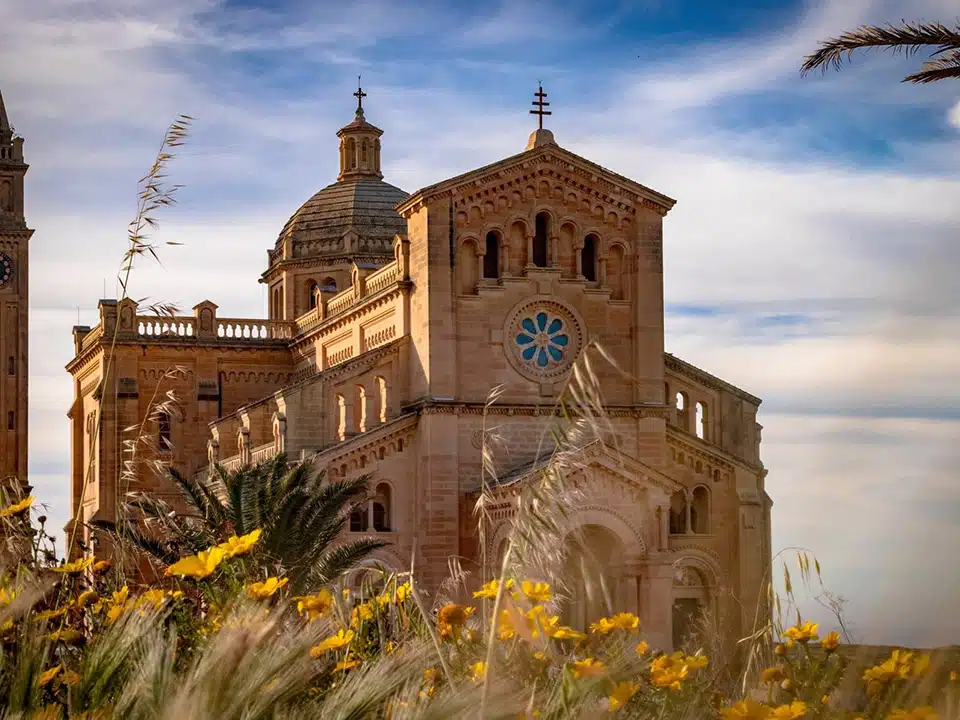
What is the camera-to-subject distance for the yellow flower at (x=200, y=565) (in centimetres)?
948

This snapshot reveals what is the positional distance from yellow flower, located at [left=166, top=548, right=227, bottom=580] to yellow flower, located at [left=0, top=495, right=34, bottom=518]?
1318 mm

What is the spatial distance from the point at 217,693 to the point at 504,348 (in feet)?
121

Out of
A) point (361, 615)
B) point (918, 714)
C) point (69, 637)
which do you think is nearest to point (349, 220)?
point (361, 615)

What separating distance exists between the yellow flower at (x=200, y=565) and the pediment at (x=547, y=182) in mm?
34095

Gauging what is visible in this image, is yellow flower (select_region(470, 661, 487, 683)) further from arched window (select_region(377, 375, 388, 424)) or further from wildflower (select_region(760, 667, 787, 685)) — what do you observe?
arched window (select_region(377, 375, 388, 424))

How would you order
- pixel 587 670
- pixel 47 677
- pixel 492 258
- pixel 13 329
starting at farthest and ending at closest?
pixel 13 329 < pixel 492 258 < pixel 47 677 < pixel 587 670

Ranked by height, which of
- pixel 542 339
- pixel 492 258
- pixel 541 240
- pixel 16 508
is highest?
pixel 541 240

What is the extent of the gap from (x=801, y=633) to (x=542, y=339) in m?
33.8

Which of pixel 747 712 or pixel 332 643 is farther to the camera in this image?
pixel 332 643

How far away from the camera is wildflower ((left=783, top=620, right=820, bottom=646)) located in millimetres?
10672

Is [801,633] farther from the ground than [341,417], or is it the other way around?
[341,417]

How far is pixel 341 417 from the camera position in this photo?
45.4 meters

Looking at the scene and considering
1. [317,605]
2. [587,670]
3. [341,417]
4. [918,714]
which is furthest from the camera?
[341,417]

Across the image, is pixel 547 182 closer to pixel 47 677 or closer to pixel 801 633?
pixel 801 633
